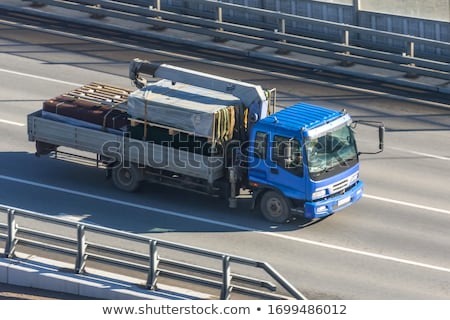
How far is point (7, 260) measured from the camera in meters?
21.4

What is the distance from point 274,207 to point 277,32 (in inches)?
429

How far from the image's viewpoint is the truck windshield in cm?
2378

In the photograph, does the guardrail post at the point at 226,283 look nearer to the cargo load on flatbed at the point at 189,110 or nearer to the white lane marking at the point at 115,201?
the white lane marking at the point at 115,201

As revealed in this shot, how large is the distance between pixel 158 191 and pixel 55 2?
12.4 meters

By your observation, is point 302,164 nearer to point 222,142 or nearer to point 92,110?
point 222,142

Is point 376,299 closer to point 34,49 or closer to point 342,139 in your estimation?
point 342,139

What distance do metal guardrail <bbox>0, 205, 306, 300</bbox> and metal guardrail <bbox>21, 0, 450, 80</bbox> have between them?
1172 cm

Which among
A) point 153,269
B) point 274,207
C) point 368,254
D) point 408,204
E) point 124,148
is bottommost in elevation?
point 368,254

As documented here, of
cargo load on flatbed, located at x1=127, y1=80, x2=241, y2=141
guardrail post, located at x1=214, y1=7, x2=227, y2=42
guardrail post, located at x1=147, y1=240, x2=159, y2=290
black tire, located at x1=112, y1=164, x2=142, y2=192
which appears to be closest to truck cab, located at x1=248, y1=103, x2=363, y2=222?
cargo load on flatbed, located at x1=127, y1=80, x2=241, y2=141

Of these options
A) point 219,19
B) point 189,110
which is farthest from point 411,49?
point 189,110

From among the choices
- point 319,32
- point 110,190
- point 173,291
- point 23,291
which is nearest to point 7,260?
point 23,291

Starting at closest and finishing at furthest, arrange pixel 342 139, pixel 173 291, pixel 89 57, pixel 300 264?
pixel 173 291 < pixel 300 264 < pixel 342 139 < pixel 89 57

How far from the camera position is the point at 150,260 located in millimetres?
20391

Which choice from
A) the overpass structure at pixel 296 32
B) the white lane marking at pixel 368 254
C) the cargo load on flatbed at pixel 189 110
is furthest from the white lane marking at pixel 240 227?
the overpass structure at pixel 296 32
